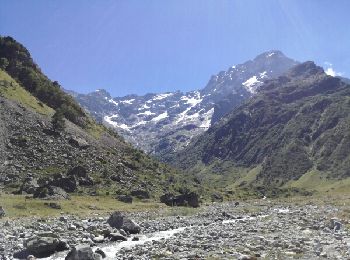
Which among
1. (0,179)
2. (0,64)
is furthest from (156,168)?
(0,64)

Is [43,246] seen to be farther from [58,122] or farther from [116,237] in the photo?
[58,122]

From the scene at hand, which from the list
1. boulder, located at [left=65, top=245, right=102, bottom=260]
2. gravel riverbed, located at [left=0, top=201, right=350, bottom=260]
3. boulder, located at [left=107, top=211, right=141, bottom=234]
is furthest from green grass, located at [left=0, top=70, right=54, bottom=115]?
boulder, located at [left=65, top=245, right=102, bottom=260]

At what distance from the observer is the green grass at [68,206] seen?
65.4m

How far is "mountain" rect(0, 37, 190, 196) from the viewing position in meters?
106

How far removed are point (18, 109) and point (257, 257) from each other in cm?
11639

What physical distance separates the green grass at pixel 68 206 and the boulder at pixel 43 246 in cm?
2340

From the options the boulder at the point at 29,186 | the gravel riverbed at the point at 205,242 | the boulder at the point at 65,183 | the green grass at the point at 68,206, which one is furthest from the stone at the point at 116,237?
the boulder at the point at 65,183

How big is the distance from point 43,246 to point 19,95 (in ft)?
387

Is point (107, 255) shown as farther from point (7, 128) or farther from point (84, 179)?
point (7, 128)

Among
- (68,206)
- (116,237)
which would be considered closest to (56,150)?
(68,206)

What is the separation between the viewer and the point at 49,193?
84.4 meters

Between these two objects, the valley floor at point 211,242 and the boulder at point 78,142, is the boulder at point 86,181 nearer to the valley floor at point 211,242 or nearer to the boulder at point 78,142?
the boulder at point 78,142

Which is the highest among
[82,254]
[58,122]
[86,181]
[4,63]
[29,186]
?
[4,63]

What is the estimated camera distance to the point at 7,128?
4796 inches
